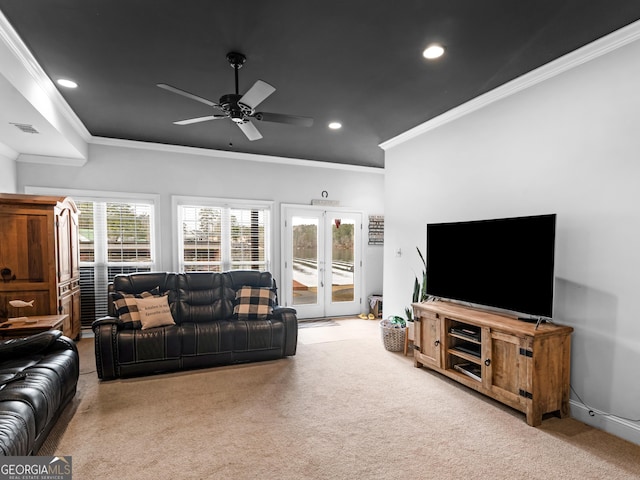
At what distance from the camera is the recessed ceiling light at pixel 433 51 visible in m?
2.63

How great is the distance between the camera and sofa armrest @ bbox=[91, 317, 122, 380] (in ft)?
11.3

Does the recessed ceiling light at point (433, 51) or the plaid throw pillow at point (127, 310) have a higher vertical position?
the recessed ceiling light at point (433, 51)

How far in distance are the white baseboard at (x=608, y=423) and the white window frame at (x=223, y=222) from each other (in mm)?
4487

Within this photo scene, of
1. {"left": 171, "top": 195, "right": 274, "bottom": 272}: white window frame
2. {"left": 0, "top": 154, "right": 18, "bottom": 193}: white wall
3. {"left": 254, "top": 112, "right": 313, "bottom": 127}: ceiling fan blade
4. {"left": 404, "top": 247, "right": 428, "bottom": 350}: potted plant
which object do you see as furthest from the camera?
{"left": 171, "top": 195, "right": 274, "bottom": 272}: white window frame

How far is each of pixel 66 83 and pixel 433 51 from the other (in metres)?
3.29

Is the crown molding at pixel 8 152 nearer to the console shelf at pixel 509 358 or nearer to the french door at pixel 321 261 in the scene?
the french door at pixel 321 261

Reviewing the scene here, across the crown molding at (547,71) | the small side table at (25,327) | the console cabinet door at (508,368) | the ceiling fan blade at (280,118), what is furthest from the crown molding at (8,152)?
the console cabinet door at (508,368)

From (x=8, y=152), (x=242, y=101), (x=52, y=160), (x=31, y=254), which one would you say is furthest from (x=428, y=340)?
(x=8, y=152)

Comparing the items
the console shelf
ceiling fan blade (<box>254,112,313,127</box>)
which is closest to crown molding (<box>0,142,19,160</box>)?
ceiling fan blade (<box>254,112,313,127</box>)

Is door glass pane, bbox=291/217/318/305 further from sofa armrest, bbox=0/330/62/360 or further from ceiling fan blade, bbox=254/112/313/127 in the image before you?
sofa armrest, bbox=0/330/62/360

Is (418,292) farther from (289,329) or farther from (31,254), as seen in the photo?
(31,254)

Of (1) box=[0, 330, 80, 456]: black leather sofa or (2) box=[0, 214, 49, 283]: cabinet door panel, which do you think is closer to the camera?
(1) box=[0, 330, 80, 456]: black leather sofa

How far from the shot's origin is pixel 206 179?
5617 mm

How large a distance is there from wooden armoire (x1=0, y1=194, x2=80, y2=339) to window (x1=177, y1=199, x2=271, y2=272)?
1.67 m
